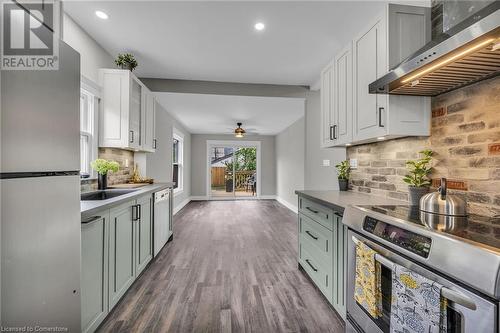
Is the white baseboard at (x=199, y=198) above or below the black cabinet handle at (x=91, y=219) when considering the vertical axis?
below

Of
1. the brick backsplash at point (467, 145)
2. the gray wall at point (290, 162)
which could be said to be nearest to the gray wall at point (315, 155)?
the gray wall at point (290, 162)

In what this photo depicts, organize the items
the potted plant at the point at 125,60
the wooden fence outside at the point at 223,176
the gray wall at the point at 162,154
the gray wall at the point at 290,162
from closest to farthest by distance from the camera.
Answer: the potted plant at the point at 125,60, the gray wall at the point at 162,154, the gray wall at the point at 290,162, the wooden fence outside at the point at 223,176

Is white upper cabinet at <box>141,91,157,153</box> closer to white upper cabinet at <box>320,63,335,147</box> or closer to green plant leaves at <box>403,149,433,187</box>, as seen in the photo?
white upper cabinet at <box>320,63,335,147</box>

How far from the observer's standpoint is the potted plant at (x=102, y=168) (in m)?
2.42

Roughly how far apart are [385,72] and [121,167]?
334cm

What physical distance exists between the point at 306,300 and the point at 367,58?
211cm

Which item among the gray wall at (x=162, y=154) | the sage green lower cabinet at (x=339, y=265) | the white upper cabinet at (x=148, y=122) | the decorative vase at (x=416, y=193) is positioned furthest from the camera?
the gray wall at (x=162, y=154)

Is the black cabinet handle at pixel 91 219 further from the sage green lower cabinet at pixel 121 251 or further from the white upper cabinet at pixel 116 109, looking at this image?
the white upper cabinet at pixel 116 109

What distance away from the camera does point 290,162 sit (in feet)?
22.7

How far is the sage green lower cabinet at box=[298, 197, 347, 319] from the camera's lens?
1.75 meters

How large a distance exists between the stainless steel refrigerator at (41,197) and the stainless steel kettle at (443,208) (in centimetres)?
163

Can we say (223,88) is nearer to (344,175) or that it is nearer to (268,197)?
(344,175)

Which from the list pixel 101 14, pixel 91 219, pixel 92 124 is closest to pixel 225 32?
pixel 101 14

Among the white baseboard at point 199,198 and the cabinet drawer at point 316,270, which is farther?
the white baseboard at point 199,198
